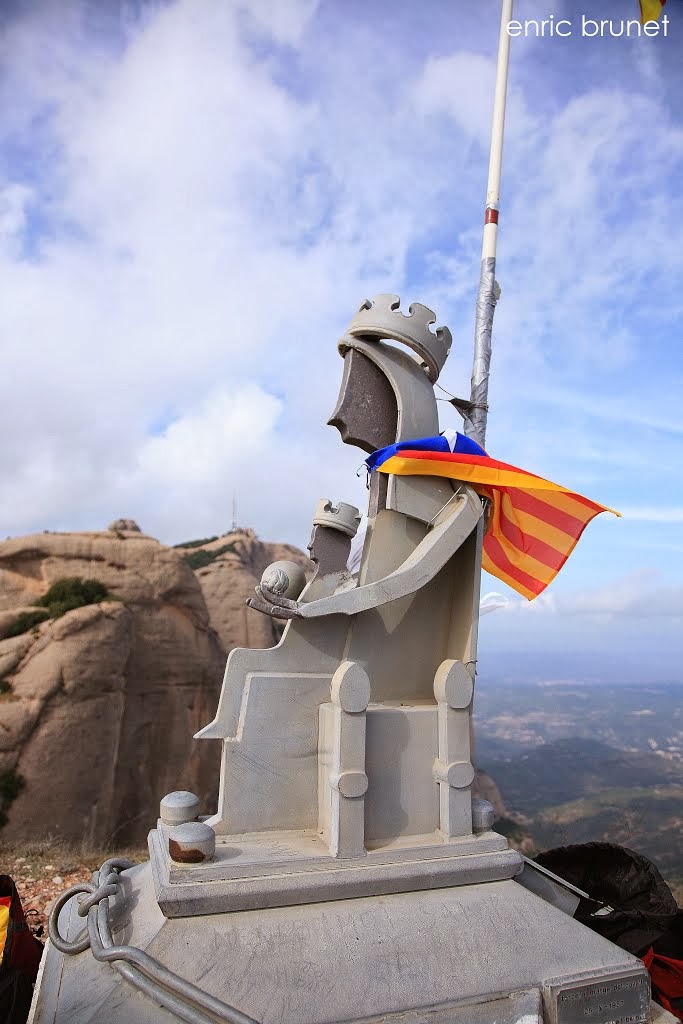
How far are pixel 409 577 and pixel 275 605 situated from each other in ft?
3.05

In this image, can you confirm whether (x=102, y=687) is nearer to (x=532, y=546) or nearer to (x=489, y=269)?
(x=532, y=546)

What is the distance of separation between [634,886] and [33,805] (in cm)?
1160

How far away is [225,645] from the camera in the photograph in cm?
2123

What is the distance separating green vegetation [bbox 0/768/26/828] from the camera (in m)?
12.9

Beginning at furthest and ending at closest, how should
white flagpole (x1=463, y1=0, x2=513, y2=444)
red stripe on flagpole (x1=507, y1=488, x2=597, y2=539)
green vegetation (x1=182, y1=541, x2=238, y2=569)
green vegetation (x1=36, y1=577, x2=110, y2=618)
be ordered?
green vegetation (x1=182, y1=541, x2=238, y2=569) → green vegetation (x1=36, y1=577, x2=110, y2=618) → white flagpole (x1=463, y1=0, x2=513, y2=444) → red stripe on flagpole (x1=507, y1=488, x2=597, y2=539)

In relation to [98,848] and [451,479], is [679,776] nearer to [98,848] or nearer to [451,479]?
[98,848]

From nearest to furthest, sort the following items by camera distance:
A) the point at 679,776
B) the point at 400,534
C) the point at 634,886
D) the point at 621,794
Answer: the point at 400,534
the point at 634,886
the point at 621,794
the point at 679,776

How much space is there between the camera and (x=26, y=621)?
15430 mm

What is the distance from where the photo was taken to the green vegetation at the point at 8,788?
12922 mm

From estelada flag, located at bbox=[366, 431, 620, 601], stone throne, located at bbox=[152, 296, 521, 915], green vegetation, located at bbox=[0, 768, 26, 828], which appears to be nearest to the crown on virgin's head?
stone throne, located at bbox=[152, 296, 521, 915]

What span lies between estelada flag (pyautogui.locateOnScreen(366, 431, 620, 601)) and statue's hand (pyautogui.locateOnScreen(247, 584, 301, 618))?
122 cm

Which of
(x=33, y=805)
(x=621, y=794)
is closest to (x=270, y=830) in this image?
(x=33, y=805)

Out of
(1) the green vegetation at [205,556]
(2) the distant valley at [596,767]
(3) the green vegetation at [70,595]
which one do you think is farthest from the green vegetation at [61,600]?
(2) the distant valley at [596,767]

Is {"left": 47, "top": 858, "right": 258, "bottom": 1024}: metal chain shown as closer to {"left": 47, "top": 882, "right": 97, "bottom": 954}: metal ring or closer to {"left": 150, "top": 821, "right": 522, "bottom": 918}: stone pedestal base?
{"left": 47, "top": 882, "right": 97, "bottom": 954}: metal ring
